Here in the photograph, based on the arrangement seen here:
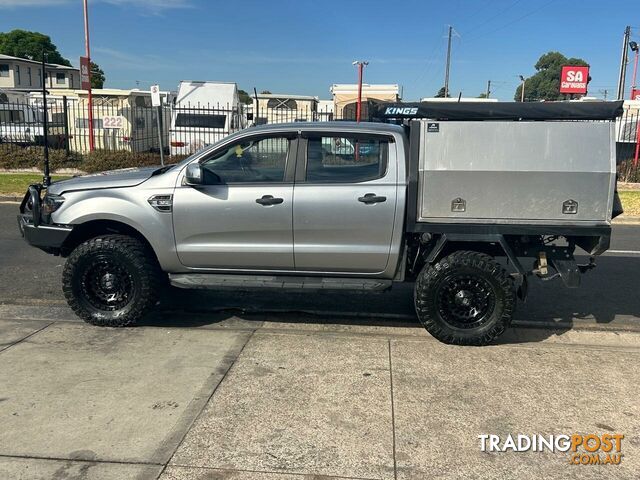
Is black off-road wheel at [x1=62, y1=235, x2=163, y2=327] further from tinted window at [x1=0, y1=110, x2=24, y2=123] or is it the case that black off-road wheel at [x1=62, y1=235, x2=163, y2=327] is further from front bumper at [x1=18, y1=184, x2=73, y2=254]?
tinted window at [x1=0, y1=110, x2=24, y2=123]

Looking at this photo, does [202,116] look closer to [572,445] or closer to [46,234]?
[46,234]

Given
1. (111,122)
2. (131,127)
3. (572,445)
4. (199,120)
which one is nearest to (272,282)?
(572,445)

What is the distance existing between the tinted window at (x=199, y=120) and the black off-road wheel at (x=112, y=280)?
608 inches

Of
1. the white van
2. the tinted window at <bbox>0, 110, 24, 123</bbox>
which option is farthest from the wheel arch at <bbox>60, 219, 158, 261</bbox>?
the tinted window at <bbox>0, 110, 24, 123</bbox>

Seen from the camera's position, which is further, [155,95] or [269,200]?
[155,95]

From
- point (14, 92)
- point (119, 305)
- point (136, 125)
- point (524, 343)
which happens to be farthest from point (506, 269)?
point (14, 92)

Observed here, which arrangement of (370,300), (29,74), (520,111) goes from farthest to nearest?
(29,74), (370,300), (520,111)

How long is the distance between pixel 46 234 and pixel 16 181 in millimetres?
11922

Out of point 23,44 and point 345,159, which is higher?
point 23,44

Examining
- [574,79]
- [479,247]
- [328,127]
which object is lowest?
[479,247]

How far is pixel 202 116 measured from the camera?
20.1 metres

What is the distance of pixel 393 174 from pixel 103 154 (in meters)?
15.8

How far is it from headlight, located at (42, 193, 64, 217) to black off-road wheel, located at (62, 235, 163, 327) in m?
0.42

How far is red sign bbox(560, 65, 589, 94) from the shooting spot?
82.8 feet
